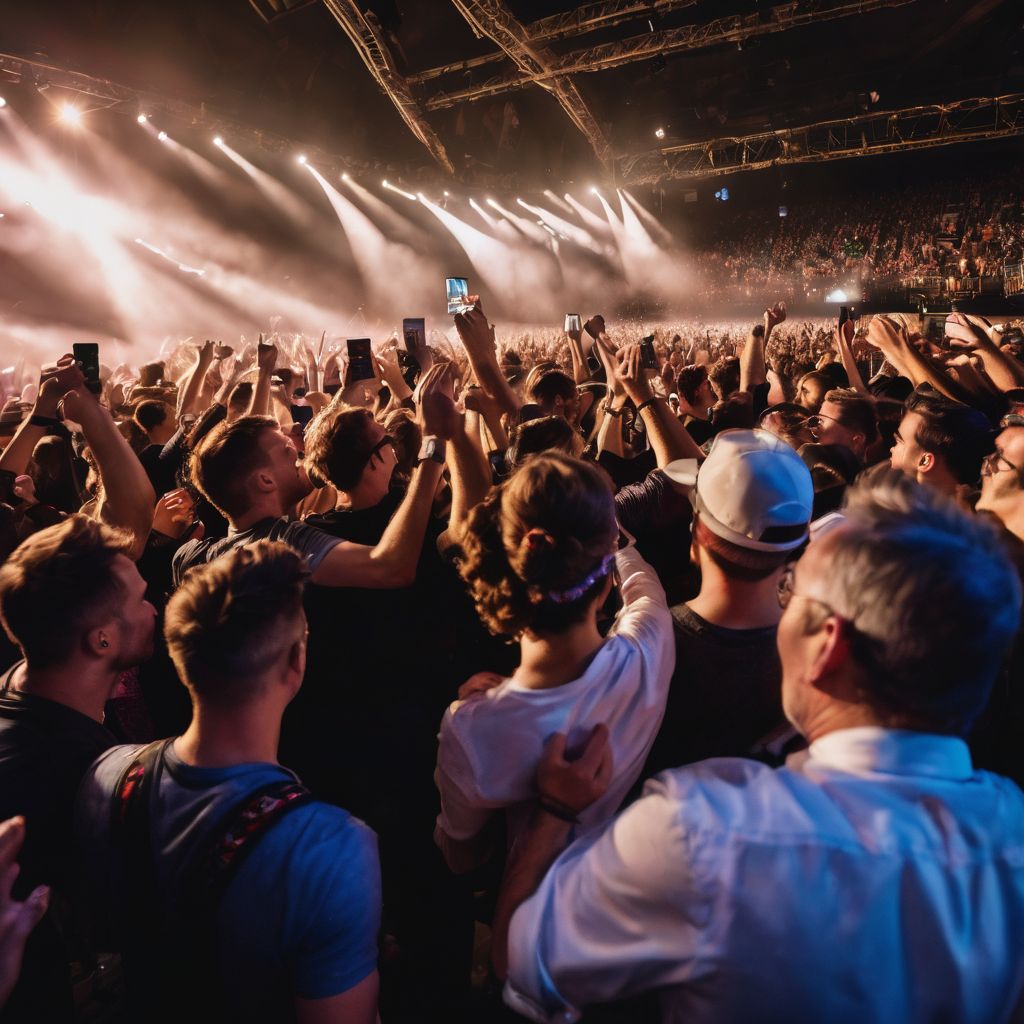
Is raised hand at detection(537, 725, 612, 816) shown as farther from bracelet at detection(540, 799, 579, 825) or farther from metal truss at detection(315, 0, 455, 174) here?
metal truss at detection(315, 0, 455, 174)

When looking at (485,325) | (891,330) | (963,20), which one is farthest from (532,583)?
(963,20)

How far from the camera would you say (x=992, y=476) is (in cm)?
210

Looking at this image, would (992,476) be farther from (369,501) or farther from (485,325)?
(369,501)

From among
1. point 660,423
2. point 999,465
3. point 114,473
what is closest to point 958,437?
point 999,465

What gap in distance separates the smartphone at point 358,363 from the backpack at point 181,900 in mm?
2623

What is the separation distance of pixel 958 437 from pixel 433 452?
6.71 feet

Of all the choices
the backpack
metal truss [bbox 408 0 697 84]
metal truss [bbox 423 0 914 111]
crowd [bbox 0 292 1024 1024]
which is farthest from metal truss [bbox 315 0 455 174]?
the backpack

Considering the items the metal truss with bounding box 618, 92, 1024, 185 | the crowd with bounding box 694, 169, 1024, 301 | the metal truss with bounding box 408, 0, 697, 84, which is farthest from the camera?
the crowd with bounding box 694, 169, 1024, 301

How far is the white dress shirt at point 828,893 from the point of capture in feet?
2.33

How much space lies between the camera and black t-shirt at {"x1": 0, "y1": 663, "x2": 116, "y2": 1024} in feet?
4.22

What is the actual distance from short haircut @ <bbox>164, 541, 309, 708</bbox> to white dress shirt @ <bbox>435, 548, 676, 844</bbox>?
1.22ft

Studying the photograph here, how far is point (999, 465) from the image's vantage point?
6.79ft

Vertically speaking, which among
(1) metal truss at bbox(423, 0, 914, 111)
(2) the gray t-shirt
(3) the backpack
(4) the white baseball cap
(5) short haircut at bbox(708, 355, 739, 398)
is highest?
(1) metal truss at bbox(423, 0, 914, 111)

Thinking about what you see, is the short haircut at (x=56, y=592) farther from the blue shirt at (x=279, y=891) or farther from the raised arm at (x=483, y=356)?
the raised arm at (x=483, y=356)
